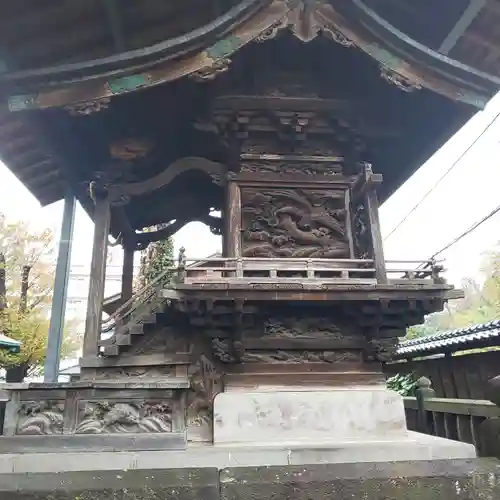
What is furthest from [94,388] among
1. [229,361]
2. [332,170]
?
[332,170]

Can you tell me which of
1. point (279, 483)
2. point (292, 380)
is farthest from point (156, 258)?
point (279, 483)

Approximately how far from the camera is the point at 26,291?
52.5ft

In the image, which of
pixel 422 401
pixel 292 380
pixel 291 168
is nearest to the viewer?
pixel 292 380

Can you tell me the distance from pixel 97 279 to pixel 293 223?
2471mm

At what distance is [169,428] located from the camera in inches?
189

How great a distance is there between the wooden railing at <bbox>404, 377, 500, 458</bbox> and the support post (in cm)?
545

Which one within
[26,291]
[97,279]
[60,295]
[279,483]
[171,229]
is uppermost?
[26,291]

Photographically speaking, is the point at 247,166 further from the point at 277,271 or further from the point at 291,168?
the point at 277,271

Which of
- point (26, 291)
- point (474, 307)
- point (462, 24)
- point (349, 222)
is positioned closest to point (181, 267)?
point (349, 222)

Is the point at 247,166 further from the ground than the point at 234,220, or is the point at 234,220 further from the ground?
the point at 247,166

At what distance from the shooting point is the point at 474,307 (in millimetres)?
34562

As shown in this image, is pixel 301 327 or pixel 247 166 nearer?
pixel 301 327

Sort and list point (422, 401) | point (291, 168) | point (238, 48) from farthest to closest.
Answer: point (422, 401) → point (291, 168) → point (238, 48)

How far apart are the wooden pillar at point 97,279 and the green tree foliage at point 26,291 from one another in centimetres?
1013
